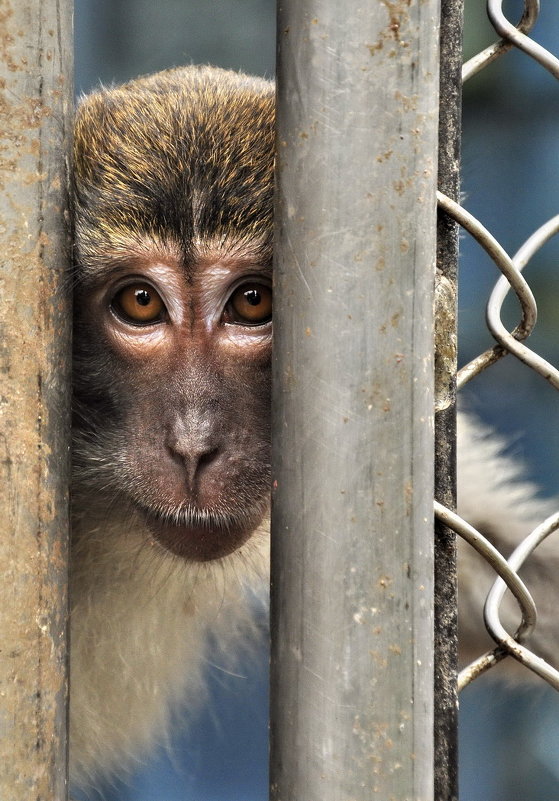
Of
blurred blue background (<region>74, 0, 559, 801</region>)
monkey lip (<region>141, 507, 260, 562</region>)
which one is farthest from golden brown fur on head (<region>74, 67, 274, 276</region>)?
blurred blue background (<region>74, 0, 559, 801</region>)

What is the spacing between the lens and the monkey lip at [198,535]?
1.67 meters

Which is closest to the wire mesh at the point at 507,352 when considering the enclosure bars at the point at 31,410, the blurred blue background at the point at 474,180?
the enclosure bars at the point at 31,410

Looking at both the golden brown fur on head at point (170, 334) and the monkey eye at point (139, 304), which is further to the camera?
the monkey eye at point (139, 304)

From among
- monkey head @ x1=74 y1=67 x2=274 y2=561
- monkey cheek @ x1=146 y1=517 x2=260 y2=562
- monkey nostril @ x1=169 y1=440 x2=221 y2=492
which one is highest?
monkey head @ x1=74 y1=67 x2=274 y2=561

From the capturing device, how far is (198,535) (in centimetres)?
168

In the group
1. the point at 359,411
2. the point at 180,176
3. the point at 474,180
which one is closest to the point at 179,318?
the point at 180,176

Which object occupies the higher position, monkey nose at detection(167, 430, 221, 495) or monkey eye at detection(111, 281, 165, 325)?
monkey eye at detection(111, 281, 165, 325)

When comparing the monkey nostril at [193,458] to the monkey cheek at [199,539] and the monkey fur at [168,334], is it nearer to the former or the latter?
the monkey fur at [168,334]

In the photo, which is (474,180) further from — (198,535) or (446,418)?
(446,418)

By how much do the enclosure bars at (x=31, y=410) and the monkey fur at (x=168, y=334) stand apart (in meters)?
0.66

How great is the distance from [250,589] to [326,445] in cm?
155

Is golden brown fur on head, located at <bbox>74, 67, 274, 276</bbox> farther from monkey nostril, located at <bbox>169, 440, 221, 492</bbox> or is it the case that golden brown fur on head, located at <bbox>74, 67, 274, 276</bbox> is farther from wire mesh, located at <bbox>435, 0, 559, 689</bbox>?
wire mesh, located at <bbox>435, 0, 559, 689</bbox>

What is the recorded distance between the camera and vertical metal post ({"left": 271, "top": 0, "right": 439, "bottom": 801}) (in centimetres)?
81

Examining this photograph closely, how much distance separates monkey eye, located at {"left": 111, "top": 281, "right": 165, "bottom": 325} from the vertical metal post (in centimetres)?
92
